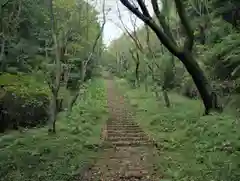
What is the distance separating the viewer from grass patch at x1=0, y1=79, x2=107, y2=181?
740cm

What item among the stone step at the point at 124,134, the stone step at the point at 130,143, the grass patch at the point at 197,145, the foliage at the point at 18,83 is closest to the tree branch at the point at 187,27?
the grass patch at the point at 197,145

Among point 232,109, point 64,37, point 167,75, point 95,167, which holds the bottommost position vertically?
point 95,167

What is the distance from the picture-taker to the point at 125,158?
28.9 ft

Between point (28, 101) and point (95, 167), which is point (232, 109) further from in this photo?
point (28, 101)

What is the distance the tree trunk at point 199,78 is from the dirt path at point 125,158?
2.79 m

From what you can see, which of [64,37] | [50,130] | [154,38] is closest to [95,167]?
[50,130]

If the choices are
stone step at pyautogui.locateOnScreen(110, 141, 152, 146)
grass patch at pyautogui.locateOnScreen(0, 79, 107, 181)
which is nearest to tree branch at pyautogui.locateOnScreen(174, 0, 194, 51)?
stone step at pyautogui.locateOnScreen(110, 141, 152, 146)

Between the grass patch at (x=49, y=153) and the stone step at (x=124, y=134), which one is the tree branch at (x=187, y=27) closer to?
the stone step at (x=124, y=134)

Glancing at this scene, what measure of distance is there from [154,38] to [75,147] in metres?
26.4

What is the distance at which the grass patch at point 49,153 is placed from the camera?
7402mm

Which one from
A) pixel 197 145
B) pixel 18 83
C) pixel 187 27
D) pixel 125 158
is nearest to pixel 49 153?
pixel 125 158

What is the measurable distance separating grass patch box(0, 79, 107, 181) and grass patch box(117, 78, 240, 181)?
2.21 metres

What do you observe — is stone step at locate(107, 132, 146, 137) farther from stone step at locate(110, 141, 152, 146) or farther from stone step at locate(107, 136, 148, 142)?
stone step at locate(110, 141, 152, 146)

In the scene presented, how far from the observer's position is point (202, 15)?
2097 cm
